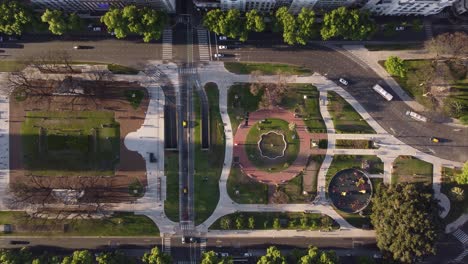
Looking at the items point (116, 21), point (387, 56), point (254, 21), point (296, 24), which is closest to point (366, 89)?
point (387, 56)

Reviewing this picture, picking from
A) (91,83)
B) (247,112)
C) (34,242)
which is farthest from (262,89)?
(34,242)

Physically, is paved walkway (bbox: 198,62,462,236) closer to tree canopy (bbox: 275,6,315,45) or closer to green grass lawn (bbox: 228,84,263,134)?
green grass lawn (bbox: 228,84,263,134)

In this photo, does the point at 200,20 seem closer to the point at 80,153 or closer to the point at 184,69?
the point at 184,69

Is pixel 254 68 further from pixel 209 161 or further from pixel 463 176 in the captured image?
pixel 463 176

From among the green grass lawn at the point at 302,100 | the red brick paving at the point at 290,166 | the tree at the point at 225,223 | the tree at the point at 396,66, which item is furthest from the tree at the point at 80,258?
the tree at the point at 396,66

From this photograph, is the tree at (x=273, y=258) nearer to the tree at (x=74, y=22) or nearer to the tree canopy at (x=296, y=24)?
the tree canopy at (x=296, y=24)

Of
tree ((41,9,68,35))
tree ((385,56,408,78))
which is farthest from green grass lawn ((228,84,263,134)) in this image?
tree ((41,9,68,35))
